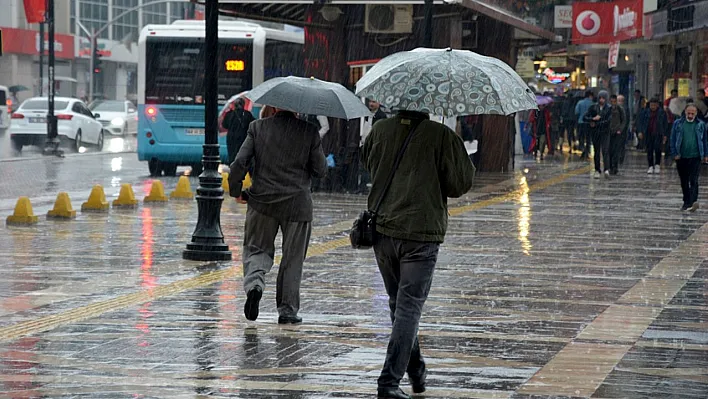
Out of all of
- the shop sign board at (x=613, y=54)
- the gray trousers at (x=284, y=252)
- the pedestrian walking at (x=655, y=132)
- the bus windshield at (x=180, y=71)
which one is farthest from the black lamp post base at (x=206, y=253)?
the shop sign board at (x=613, y=54)

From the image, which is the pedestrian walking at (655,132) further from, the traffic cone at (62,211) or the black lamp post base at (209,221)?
the black lamp post base at (209,221)

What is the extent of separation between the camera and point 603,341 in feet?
30.8

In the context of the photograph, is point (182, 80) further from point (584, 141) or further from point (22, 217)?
point (584, 141)

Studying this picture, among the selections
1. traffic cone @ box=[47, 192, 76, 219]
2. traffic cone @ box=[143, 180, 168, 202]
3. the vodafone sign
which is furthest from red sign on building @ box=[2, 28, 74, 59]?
traffic cone @ box=[47, 192, 76, 219]

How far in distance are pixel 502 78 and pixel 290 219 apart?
9.23 feet

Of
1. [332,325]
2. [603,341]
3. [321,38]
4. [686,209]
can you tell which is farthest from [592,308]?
[321,38]

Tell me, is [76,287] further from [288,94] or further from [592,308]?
[592,308]

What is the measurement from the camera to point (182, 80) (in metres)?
29.5

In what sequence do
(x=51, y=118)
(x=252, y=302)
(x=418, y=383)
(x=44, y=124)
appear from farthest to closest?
1. (x=44, y=124)
2. (x=51, y=118)
3. (x=252, y=302)
4. (x=418, y=383)

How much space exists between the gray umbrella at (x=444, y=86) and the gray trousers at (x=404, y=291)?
2.44 ft

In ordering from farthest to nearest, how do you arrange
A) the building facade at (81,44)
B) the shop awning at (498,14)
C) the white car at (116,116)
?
the building facade at (81,44)
the white car at (116,116)
the shop awning at (498,14)

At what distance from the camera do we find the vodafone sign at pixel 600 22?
41719mm

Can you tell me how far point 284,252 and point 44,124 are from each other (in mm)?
31071

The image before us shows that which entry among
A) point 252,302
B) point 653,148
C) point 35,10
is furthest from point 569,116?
point 252,302
